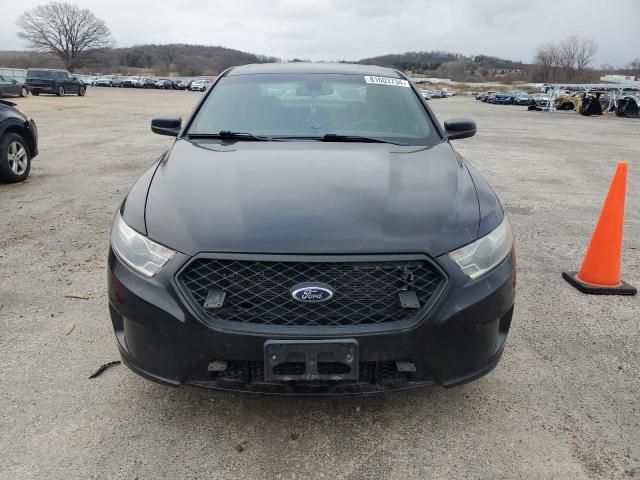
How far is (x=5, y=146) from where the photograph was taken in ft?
22.9

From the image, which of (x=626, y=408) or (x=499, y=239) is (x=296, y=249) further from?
(x=626, y=408)

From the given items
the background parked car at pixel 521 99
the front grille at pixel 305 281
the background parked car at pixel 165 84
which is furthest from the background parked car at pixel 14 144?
the background parked car at pixel 165 84

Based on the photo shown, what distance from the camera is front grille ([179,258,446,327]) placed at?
2.04 metres

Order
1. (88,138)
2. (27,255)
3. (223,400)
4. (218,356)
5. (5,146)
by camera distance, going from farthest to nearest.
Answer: (88,138)
(5,146)
(27,255)
(223,400)
(218,356)

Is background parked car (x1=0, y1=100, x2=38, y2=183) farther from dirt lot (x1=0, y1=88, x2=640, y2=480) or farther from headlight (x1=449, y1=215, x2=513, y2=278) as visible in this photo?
headlight (x1=449, y1=215, x2=513, y2=278)

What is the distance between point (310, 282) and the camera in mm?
2045

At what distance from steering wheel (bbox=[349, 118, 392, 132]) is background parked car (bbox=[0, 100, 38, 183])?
222 inches

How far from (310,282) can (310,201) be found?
0.44 m

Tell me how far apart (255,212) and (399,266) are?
65 cm

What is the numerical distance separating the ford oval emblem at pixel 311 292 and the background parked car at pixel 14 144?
652 cm

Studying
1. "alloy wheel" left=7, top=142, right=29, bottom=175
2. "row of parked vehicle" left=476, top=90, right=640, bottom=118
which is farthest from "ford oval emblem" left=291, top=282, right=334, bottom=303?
"row of parked vehicle" left=476, top=90, right=640, bottom=118

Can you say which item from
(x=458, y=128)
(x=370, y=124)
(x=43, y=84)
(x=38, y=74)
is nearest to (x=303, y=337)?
(x=370, y=124)

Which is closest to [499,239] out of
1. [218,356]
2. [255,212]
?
[255,212]

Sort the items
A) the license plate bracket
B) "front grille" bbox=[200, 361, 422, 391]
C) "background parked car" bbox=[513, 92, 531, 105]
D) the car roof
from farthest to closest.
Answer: "background parked car" bbox=[513, 92, 531, 105]
the car roof
"front grille" bbox=[200, 361, 422, 391]
the license plate bracket
